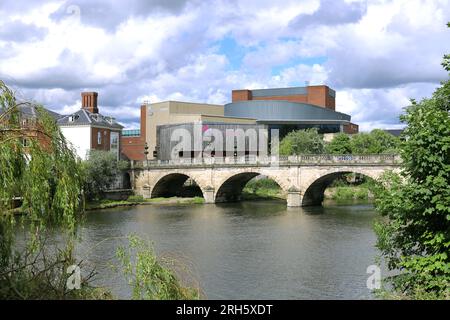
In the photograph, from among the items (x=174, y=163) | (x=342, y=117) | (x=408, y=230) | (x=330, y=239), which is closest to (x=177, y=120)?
(x=174, y=163)

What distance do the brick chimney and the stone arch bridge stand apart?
794cm

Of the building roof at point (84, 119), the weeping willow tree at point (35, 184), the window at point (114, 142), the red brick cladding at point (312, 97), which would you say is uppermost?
the red brick cladding at point (312, 97)

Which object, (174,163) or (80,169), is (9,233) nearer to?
(80,169)

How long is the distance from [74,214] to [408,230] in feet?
24.5

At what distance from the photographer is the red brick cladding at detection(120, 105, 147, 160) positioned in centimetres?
8450

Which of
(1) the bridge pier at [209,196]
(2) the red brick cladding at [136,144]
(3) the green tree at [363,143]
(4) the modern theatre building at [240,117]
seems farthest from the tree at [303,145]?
(2) the red brick cladding at [136,144]

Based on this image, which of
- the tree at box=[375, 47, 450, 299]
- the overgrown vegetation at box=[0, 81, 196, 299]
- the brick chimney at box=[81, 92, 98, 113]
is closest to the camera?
the overgrown vegetation at box=[0, 81, 196, 299]

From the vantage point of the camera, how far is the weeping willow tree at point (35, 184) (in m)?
9.94

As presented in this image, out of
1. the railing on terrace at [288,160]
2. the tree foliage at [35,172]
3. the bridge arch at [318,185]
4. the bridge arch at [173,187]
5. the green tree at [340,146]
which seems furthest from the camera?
the green tree at [340,146]

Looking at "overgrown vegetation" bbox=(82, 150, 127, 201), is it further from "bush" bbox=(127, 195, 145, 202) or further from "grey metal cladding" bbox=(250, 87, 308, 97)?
"grey metal cladding" bbox=(250, 87, 308, 97)

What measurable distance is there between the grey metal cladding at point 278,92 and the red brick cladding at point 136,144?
29.0 m

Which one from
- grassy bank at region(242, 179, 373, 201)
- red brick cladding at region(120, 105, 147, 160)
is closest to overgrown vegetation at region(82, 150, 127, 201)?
grassy bank at region(242, 179, 373, 201)

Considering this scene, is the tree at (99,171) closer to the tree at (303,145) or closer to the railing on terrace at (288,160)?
the railing on terrace at (288,160)

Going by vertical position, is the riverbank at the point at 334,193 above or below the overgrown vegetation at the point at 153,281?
above
